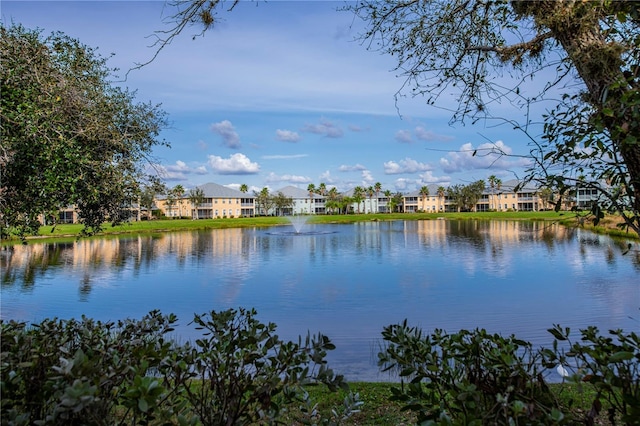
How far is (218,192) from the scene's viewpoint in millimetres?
114750

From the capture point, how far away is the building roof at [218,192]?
113 meters

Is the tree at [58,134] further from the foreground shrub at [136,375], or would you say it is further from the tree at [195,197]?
the tree at [195,197]

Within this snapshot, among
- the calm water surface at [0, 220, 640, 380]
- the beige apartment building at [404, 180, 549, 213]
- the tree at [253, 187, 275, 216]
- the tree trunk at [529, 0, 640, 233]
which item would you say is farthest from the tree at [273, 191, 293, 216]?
the tree trunk at [529, 0, 640, 233]

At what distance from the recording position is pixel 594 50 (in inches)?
112

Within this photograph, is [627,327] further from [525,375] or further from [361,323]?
[525,375]

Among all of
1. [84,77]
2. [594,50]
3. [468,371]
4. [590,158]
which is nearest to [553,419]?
[468,371]

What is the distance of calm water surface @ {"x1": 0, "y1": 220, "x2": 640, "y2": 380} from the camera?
41.3ft

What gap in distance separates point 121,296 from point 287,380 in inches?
702

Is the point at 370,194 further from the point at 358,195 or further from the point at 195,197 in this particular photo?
the point at 195,197

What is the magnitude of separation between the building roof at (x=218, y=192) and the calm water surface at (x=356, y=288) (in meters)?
80.6

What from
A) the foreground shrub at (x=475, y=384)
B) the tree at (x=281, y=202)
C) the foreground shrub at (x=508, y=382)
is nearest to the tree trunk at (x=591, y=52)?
the foreground shrub at (x=508, y=382)

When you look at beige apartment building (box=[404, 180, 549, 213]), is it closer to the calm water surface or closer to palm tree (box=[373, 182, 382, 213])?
palm tree (box=[373, 182, 382, 213])

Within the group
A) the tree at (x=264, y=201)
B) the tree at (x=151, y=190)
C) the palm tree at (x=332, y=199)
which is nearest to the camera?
the tree at (x=151, y=190)

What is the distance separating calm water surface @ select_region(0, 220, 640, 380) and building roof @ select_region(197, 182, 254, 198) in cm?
8059
